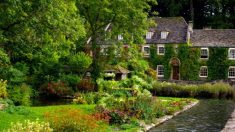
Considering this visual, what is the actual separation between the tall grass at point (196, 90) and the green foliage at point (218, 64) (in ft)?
49.4

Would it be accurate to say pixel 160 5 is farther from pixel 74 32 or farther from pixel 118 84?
Result: pixel 74 32

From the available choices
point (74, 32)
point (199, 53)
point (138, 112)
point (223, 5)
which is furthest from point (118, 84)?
point (223, 5)

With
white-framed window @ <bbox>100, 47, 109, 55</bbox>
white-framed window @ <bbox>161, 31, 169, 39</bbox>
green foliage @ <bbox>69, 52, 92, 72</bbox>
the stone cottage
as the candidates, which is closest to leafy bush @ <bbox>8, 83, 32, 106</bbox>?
green foliage @ <bbox>69, 52, 92, 72</bbox>

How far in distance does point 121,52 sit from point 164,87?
24.6 ft

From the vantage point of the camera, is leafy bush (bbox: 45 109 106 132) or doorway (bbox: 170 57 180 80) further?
doorway (bbox: 170 57 180 80)

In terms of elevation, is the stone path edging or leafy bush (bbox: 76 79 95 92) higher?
leafy bush (bbox: 76 79 95 92)

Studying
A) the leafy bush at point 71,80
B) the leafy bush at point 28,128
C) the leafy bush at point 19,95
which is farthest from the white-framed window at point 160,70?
the leafy bush at point 28,128

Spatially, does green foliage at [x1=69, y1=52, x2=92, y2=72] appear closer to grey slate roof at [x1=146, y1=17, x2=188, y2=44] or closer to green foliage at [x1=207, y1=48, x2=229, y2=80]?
grey slate roof at [x1=146, y1=17, x2=188, y2=44]

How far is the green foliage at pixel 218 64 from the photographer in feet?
215

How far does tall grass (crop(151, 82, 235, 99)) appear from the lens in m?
49.8

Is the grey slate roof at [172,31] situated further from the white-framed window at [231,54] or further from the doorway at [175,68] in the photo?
the white-framed window at [231,54]

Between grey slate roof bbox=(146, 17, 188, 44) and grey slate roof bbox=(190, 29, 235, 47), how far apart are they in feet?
5.58

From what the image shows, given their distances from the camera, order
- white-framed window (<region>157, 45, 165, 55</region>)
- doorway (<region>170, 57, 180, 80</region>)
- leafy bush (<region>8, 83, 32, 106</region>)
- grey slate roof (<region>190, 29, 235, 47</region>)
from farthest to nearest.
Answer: white-framed window (<region>157, 45, 165, 55</region>)
doorway (<region>170, 57, 180, 80</region>)
grey slate roof (<region>190, 29, 235, 47</region>)
leafy bush (<region>8, 83, 32, 106</region>)

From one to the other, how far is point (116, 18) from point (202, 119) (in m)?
17.2
